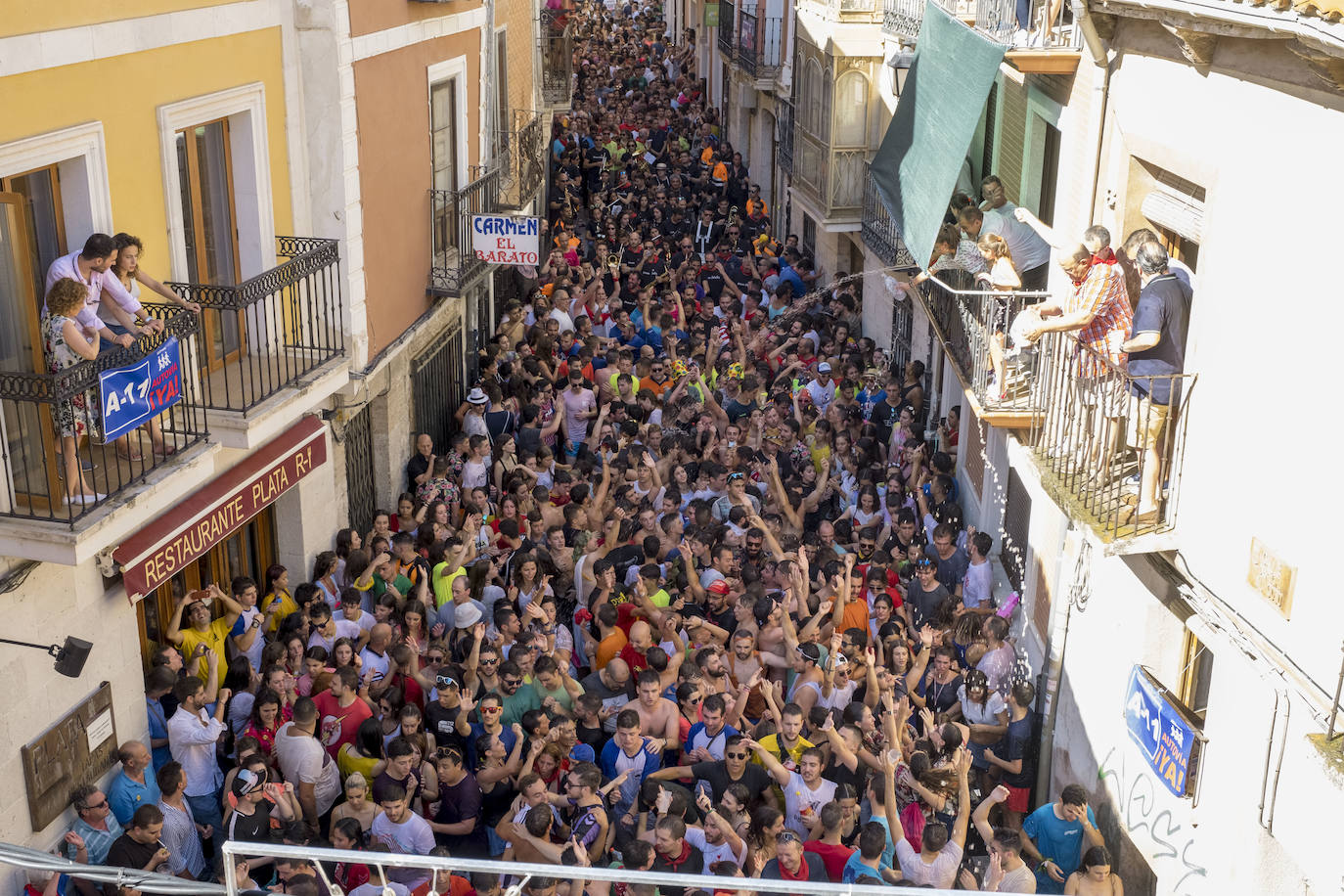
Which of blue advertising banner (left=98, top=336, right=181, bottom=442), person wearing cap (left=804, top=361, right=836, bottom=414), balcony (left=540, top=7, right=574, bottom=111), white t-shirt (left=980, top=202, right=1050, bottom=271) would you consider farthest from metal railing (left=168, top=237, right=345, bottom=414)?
balcony (left=540, top=7, right=574, bottom=111)

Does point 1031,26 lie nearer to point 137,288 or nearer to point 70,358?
point 137,288

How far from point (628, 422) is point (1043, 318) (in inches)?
239

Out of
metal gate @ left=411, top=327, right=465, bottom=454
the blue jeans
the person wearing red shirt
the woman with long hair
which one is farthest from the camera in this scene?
metal gate @ left=411, top=327, right=465, bottom=454

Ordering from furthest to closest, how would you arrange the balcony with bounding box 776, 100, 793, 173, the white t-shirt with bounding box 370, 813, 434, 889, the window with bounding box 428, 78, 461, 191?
the balcony with bounding box 776, 100, 793, 173 < the window with bounding box 428, 78, 461, 191 < the white t-shirt with bounding box 370, 813, 434, 889

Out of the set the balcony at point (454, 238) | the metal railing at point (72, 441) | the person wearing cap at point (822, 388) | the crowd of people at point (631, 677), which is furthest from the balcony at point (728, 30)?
the metal railing at point (72, 441)

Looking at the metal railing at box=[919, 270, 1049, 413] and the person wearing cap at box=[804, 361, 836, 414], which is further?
the person wearing cap at box=[804, 361, 836, 414]

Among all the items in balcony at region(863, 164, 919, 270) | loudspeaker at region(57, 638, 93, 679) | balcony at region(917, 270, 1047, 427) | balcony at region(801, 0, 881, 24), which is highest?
balcony at region(801, 0, 881, 24)

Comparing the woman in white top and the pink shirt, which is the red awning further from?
the woman in white top

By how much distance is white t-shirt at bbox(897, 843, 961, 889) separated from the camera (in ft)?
25.9

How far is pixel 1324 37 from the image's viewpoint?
18.9 ft

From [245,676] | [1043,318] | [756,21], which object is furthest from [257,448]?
[756,21]

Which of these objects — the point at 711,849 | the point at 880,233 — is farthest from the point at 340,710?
the point at 880,233

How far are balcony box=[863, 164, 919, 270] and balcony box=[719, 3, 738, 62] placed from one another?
13426 millimetres

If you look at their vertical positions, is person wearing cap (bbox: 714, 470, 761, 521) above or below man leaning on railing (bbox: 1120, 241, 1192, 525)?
below
